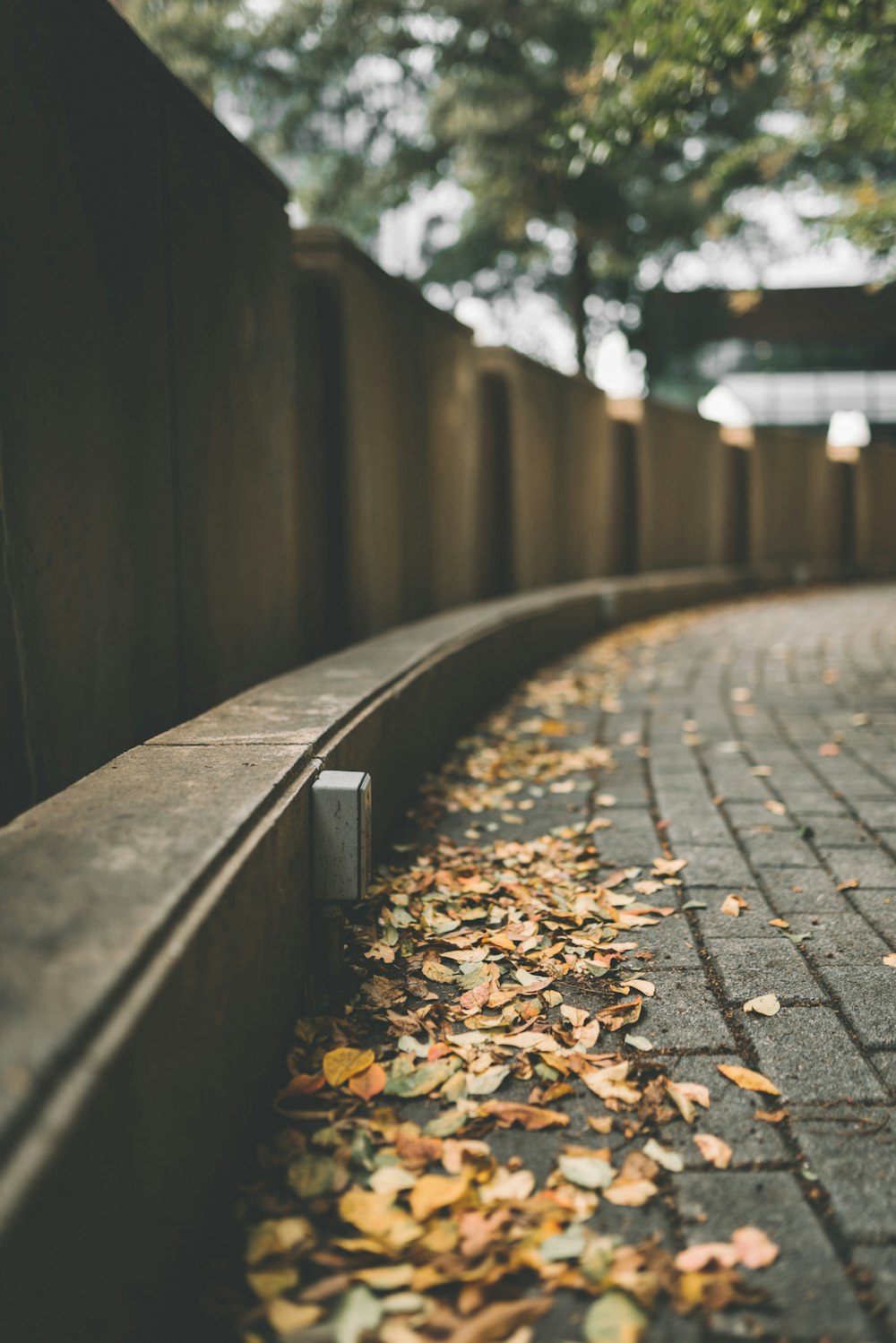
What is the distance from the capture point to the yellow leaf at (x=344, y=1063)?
2271 mm

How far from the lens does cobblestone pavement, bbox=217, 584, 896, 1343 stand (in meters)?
1.76

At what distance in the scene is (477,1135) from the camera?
2.08 m

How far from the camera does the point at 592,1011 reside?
2568 mm

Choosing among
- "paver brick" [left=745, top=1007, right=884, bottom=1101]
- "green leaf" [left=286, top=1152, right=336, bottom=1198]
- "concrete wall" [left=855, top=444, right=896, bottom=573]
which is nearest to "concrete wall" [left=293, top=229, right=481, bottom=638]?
"paver brick" [left=745, top=1007, right=884, bottom=1101]

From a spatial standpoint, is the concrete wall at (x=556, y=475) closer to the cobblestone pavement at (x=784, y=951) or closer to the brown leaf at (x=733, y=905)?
the cobblestone pavement at (x=784, y=951)

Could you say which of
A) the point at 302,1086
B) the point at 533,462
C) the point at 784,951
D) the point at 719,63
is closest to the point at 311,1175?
the point at 302,1086

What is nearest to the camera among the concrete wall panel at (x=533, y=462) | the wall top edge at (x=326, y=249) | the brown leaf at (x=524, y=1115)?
the brown leaf at (x=524, y=1115)

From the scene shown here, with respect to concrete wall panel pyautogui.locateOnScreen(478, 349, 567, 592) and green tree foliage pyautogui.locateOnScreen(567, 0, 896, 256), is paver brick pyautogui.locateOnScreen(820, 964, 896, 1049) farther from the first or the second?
concrete wall panel pyautogui.locateOnScreen(478, 349, 567, 592)

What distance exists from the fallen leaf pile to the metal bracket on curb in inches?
12.1

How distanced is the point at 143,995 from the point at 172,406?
223 centimetres

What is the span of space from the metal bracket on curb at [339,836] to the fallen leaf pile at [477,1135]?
1.01 feet

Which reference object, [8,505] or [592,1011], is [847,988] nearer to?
[592,1011]

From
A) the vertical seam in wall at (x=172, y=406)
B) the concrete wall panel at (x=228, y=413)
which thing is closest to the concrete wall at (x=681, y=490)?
the concrete wall panel at (x=228, y=413)

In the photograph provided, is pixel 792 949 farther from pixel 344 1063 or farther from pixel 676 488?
pixel 676 488
